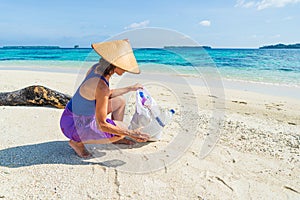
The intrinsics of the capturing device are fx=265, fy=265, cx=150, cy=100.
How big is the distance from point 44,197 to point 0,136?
148 centimetres

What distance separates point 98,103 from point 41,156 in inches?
34.1

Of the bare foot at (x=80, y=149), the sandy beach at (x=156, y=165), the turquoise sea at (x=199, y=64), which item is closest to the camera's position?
the sandy beach at (x=156, y=165)

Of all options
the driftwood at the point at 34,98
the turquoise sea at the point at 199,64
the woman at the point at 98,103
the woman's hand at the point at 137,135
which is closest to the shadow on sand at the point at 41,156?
the woman at the point at 98,103

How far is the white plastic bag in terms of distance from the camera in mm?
2867

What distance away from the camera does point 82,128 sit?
8.17 ft

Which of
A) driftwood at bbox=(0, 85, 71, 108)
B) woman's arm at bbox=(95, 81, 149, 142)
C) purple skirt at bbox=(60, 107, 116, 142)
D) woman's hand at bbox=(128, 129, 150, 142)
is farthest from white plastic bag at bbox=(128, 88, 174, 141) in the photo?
driftwood at bbox=(0, 85, 71, 108)

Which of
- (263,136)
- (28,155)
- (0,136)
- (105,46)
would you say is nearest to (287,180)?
(263,136)

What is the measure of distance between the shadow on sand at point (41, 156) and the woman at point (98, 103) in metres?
0.12

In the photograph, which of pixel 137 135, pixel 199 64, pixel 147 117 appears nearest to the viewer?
pixel 137 135

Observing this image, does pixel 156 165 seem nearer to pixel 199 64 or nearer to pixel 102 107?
pixel 102 107

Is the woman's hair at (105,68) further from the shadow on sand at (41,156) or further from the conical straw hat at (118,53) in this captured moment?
the shadow on sand at (41,156)

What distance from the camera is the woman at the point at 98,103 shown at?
88.1 inches

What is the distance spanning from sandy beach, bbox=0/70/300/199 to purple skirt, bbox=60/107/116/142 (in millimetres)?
221

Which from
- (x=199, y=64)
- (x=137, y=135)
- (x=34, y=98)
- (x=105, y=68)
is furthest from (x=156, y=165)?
(x=199, y=64)
